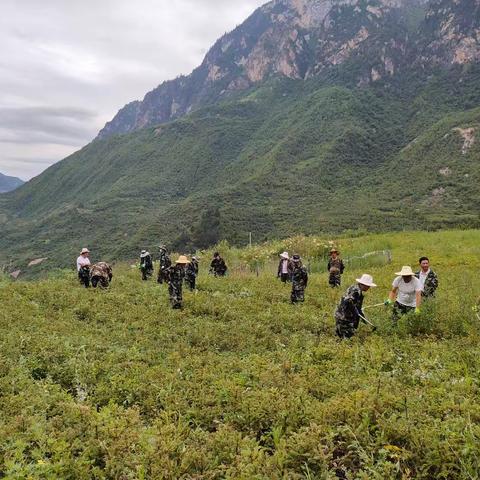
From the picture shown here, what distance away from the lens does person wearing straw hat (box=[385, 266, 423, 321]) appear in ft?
34.3

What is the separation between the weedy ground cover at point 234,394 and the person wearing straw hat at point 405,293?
35 cm

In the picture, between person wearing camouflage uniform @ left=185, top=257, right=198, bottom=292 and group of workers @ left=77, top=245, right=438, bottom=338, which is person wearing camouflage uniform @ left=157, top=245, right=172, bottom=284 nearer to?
group of workers @ left=77, top=245, right=438, bottom=338

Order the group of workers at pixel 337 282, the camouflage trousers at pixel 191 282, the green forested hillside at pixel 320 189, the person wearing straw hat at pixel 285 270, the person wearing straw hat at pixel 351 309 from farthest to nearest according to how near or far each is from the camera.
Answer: the green forested hillside at pixel 320 189
the person wearing straw hat at pixel 285 270
the camouflage trousers at pixel 191 282
the group of workers at pixel 337 282
the person wearing straw hat at pixel 351 309

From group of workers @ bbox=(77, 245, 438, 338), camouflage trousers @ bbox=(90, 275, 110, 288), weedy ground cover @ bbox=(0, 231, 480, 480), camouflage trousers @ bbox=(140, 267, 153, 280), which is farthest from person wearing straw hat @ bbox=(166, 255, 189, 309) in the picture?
camouflage trousers @ bbox=(140, 267, 153, 280)

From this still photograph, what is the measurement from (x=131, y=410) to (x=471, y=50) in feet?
715

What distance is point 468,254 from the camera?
24.5 meters

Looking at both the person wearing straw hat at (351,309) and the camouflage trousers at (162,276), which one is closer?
the person wearing straw hat at (351,309)

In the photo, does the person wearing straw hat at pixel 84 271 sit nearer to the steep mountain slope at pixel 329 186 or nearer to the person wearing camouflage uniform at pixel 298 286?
the person wearing camouflage uniform at pixel 298 286

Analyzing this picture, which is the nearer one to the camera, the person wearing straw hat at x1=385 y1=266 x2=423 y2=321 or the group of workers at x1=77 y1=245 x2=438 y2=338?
the group of workers at x1=77 y1=245 x2=438 y2=338

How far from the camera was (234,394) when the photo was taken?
6602mm

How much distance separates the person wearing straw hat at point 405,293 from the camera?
10.4 metres


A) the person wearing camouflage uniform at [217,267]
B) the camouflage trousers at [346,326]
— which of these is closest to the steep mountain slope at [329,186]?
the person wearing camouflage uniform at [217,267]

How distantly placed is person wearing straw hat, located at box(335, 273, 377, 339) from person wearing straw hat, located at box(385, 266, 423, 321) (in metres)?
0.93

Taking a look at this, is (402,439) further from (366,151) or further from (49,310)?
(366,151)
